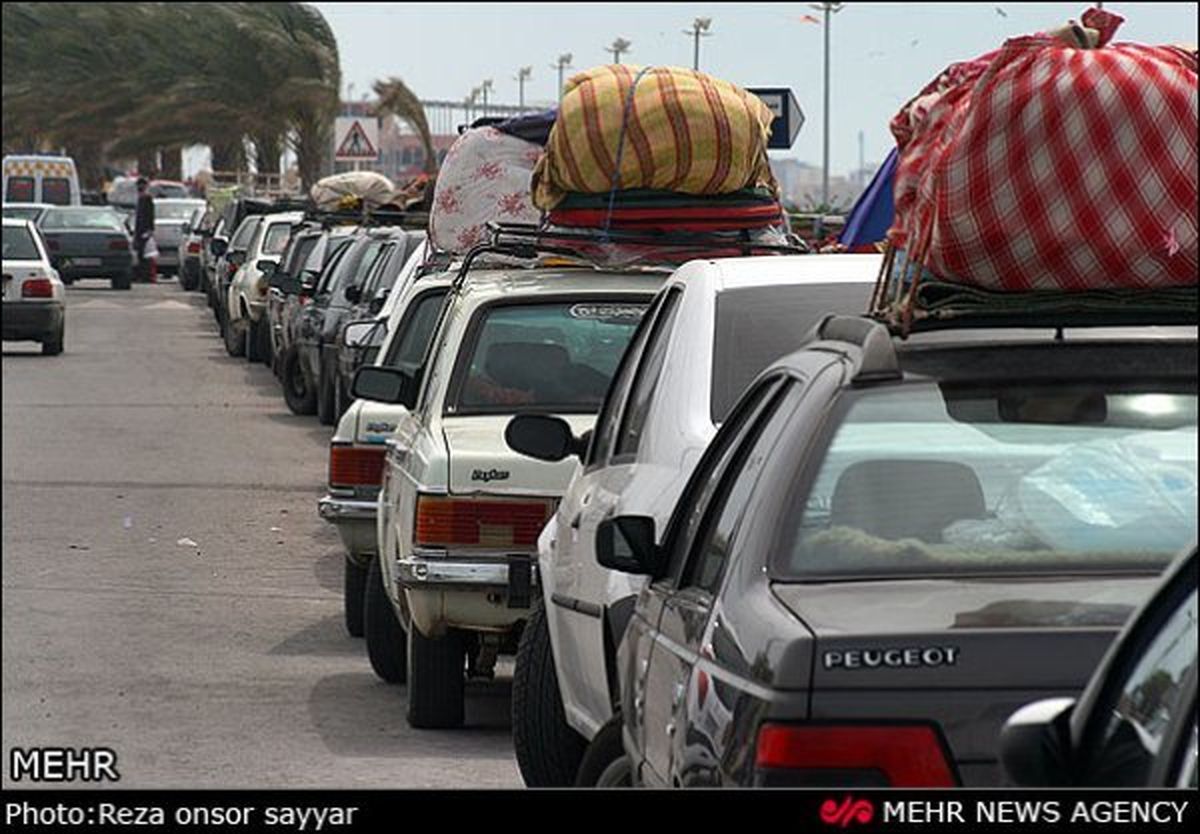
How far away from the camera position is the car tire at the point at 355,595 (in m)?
12.2

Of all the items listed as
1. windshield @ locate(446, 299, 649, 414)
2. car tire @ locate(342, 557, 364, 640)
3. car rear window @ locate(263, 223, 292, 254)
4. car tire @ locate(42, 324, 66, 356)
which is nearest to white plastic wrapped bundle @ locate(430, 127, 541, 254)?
car tire @ locate(342, 557, 364, 640)

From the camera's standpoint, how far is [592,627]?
7402 mm

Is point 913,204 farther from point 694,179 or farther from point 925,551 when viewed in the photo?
point 694,179

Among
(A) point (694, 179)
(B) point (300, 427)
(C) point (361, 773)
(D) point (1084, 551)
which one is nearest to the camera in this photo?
(D) point (1084, 551)

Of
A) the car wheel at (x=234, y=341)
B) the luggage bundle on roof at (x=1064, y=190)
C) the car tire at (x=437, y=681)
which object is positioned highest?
the luggage bundle on roof at (x=1064, y=190)

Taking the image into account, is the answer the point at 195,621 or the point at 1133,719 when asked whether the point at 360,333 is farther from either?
the point at 1133,719

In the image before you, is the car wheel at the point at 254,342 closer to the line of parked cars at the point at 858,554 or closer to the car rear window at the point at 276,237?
the car rear window at the point at 276,237

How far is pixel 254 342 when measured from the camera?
33.2 metres

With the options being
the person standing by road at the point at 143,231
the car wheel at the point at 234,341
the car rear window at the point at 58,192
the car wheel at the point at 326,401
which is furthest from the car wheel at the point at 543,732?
the person standing by road at the point at 143,231

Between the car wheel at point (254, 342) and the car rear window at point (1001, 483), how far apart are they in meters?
28.1

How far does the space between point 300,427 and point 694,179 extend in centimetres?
1239

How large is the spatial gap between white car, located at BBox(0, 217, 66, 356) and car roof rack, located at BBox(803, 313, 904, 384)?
2689 cm

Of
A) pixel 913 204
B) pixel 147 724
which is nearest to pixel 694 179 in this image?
pixel 147 724

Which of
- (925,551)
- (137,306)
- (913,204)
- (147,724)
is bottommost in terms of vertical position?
(137,306)
